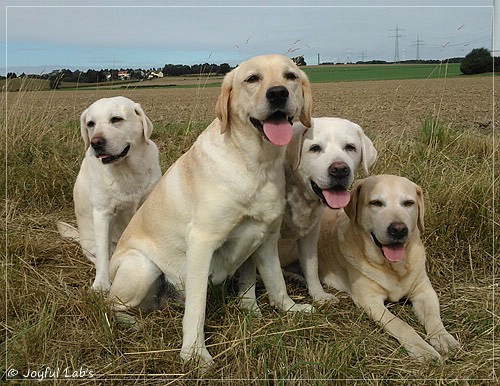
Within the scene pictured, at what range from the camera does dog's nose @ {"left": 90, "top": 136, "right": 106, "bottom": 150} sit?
11.3 feet

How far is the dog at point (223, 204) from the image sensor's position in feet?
8.48

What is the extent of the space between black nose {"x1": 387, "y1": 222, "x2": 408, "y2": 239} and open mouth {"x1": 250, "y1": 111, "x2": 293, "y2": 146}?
2.81 ft

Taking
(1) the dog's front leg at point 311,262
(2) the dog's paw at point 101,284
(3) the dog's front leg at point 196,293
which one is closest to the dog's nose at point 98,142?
(2) the dog's paw at point 101,284

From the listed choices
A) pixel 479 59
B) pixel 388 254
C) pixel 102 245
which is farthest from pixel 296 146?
pixel 479 59

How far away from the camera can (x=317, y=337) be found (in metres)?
2.78

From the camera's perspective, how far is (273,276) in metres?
3.05

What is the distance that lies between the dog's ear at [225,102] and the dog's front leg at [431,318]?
63.2 inches

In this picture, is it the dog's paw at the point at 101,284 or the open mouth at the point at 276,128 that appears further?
the dog's paw at the point at 101,284

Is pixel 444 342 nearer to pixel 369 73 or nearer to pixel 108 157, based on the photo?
pixel 108 157

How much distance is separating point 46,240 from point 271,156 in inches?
94.4

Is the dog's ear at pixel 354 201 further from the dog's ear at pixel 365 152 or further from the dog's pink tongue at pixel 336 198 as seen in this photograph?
the dog's pink tongue at pixel 336 198

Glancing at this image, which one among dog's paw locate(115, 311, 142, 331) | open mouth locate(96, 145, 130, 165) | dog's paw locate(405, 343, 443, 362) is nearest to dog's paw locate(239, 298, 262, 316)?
dog's paw locate(115, 311, 142, 331)

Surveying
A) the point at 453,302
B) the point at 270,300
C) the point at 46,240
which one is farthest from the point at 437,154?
the point at 46,240

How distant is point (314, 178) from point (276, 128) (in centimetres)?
54
